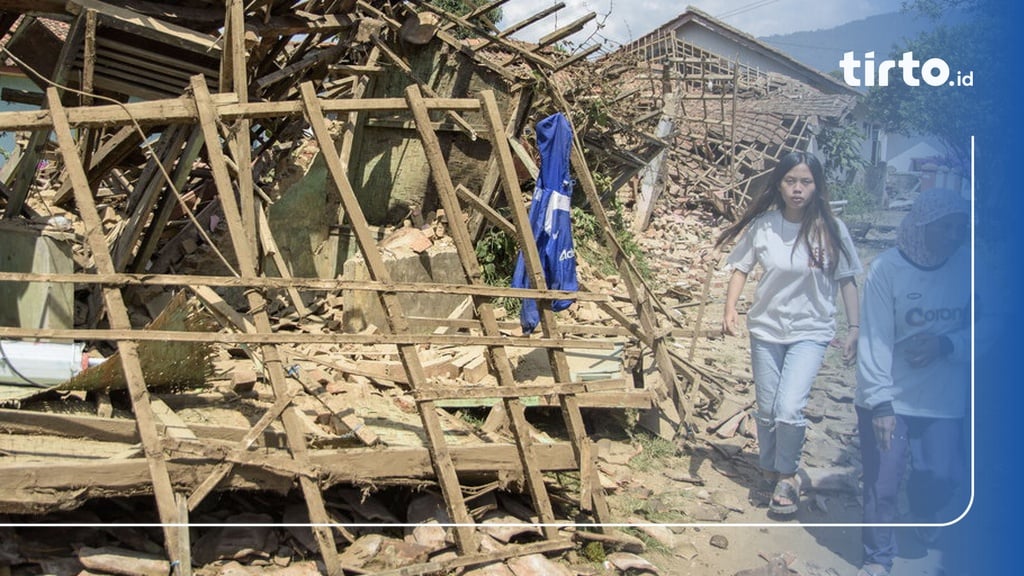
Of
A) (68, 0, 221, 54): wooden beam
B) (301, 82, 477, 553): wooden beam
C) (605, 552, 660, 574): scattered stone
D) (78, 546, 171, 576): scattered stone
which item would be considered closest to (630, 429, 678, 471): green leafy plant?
(605, 552, 660, 574): scattered stone

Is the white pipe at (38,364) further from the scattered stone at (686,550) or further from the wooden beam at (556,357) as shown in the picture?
the scattered stone at (686,550)

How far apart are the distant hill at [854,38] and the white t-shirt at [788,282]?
0.90 meters

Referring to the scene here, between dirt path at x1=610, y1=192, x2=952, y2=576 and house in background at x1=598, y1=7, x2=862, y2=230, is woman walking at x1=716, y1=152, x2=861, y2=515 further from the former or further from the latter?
house in background at x1=598, y1=7, x2=862, y2=230

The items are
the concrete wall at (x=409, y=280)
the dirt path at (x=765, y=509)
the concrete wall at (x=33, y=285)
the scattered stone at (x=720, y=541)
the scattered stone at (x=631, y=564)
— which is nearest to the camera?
the dirt path at (x=765, y=509)

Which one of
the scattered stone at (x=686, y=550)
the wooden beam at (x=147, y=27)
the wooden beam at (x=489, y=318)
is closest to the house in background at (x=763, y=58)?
the wooden beam at (x=489, y=318)

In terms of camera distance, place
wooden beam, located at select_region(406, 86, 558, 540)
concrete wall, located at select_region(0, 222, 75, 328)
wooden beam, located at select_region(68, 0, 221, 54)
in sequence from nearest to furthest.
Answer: wooden beam, located at select_region(406, 86, 558, 540) → concrete wall, located at select_region(0, 222, 75, 328) → wooden beam, located at select_region(68, 0, 221, 54)

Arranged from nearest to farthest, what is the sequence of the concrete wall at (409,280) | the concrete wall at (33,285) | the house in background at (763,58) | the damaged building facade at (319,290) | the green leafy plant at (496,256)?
the damaged building facade at (319,290) → the house in background at (763,58) → the concrete wall at (33,285) → the concrete wall at (409,280) → the green leafy plant at (496,256)

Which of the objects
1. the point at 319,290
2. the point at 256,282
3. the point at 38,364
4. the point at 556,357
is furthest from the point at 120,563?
the point at 319,290

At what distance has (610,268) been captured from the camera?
11.6 metres

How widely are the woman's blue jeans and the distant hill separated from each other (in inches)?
62.2

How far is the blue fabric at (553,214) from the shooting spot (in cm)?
678

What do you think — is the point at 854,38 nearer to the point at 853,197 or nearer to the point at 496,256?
the point at 853,197

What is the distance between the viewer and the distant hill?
167 inches

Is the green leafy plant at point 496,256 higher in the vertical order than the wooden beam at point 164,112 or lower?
lower
